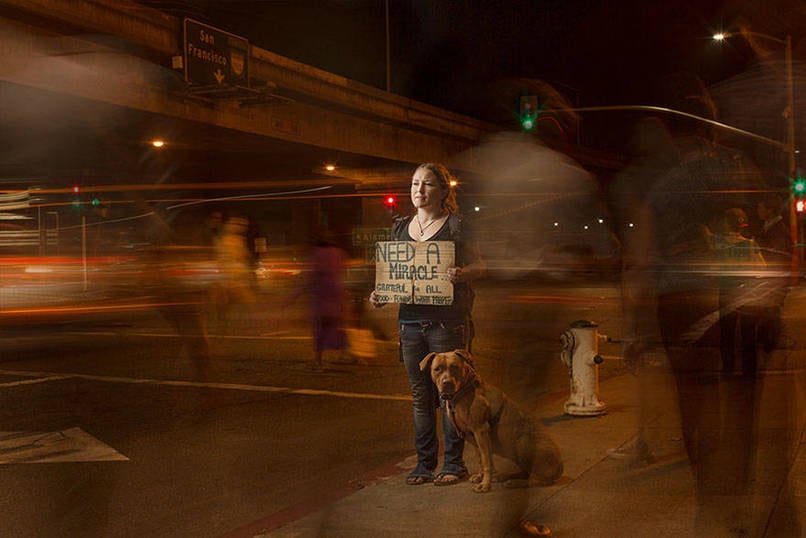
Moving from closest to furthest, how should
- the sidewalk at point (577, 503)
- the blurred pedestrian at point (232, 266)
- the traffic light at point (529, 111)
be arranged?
the sidewalk at point (577, 503), the blurred pedestrian at point (232, 266), the traffic light at point (529, 111)

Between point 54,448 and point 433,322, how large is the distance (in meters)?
A: 3.65

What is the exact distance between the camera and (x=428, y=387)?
574 centimetres

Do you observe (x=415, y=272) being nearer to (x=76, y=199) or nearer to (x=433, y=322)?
(x=433, y=322)

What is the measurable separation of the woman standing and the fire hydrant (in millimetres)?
2313

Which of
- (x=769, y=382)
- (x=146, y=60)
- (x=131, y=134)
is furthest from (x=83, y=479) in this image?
(x=131, y=134)

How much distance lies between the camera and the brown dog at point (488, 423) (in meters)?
5.34

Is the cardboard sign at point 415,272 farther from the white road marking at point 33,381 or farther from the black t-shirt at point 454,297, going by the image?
the white road marking at point 33,381

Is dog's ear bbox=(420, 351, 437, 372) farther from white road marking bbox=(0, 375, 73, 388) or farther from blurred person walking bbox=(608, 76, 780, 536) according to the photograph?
white road marking bbox=(0, 375, 73, 388)

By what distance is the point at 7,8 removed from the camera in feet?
57.7

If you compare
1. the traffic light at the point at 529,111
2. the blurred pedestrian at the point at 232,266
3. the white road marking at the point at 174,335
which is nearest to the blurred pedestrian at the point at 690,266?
the blurred pedestrian at the point at 232,266

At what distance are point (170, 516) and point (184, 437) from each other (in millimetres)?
2286

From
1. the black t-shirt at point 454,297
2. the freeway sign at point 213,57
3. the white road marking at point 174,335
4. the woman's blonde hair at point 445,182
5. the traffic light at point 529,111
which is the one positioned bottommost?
the white road marking at point 174,335

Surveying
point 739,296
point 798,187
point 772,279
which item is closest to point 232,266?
point 739,296

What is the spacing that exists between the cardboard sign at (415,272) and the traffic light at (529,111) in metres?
21.8
